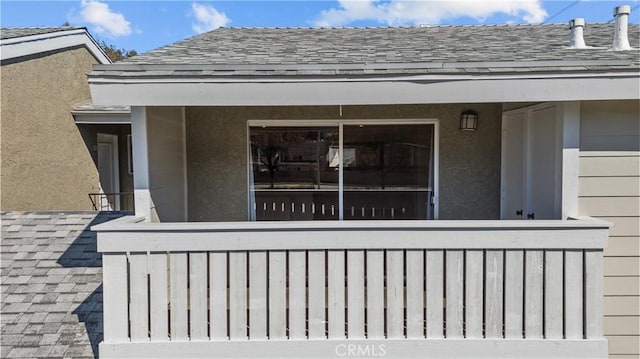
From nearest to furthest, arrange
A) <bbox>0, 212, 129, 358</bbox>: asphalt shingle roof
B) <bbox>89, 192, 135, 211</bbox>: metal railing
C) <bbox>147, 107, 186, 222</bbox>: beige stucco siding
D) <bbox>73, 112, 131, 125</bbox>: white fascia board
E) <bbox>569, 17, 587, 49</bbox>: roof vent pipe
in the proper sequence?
<bbox>0, 212, 129, 358</bbox>: asphalt shingle roof → <bbox>147, 107, 186, 222</bbox>: beige stucco siding → <bbox>569, 17, 587, 49</bbox>: roof vent pipe → <bbox>73, 112, 131, 125</bbox>: white fascia board → <bbox>89, 192, 135, 211</bbox>: metal railing

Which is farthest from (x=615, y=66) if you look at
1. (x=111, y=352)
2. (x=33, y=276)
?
(x=33, y=276)

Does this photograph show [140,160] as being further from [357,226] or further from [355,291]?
[355,291]

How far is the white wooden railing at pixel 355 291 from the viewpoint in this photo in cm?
310

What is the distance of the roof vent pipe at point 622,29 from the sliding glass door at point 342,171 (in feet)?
6.54

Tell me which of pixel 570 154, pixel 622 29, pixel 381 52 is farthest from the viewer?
pixel 381 52

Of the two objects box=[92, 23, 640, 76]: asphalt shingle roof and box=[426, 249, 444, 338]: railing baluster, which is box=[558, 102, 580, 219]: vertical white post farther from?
box=[426, 249, 444, 338]: railing baluster

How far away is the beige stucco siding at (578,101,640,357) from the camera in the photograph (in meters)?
3.44

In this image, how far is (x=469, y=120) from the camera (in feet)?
16.3

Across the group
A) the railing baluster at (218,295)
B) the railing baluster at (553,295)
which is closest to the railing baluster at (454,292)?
the railing baluster at (553,295)

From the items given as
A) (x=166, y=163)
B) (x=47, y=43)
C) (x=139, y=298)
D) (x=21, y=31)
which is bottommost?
(x=139, y=298)

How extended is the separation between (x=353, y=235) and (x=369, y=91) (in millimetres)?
1158

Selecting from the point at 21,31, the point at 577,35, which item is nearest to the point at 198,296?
the point at 577,35

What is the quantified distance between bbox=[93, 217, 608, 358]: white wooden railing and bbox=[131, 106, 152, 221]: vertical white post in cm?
45

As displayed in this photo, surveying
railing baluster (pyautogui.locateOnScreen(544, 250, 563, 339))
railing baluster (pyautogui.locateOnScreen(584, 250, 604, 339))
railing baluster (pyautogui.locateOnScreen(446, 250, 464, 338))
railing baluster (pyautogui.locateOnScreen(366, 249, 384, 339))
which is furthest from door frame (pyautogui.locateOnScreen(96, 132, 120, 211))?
railing baluster (pyautogui.locateOnScreen(584, 250, 604, 339))
